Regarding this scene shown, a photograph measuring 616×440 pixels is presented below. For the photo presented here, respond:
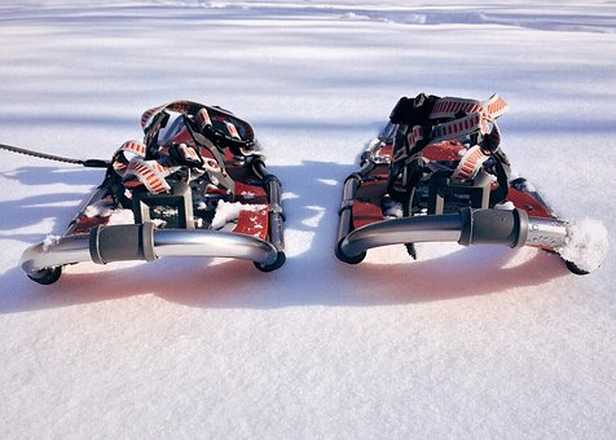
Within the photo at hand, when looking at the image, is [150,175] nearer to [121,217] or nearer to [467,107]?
[121,217]

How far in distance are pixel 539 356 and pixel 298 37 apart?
6.89 metres

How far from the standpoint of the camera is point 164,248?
143 centimetres

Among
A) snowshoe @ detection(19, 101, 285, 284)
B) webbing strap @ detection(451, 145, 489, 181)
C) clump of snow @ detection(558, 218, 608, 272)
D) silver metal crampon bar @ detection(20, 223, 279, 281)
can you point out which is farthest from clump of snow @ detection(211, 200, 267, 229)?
clump of snow @ detection(558, 218, 608, 272)

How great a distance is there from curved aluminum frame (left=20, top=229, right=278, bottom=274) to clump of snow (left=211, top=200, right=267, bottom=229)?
37 centimetres

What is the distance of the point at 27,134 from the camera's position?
340 centimetres

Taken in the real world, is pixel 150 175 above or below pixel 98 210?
above

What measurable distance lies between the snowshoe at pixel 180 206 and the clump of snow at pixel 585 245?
77cm

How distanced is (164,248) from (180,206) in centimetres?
33

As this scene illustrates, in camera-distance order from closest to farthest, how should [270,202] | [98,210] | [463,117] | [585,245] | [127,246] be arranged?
[127,246], [585,245], [463,117], [98,210], [270,202]

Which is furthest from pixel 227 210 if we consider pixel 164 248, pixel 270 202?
pixel 164 248

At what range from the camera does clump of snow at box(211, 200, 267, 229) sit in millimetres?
1908

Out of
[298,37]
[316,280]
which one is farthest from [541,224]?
[298,37]

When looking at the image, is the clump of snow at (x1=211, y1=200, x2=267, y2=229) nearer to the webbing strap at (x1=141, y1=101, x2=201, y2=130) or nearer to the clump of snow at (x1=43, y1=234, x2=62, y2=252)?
the webbing strap at (x1=141, y1=101, x2=201, y2=130)

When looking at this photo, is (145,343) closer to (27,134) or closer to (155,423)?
(155,423)
